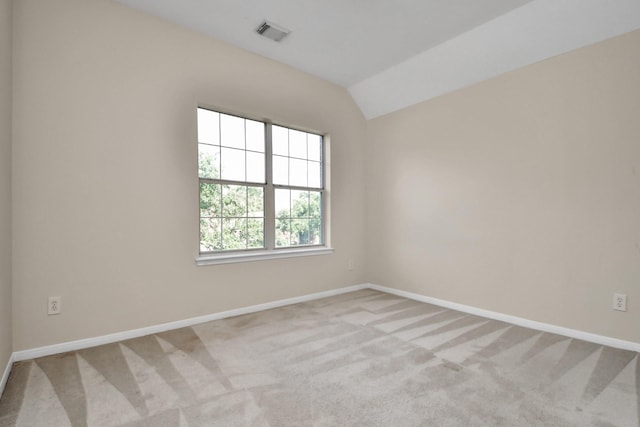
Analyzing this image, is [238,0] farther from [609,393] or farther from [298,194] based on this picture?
[609,393]

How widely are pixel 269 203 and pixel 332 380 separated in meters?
2.03

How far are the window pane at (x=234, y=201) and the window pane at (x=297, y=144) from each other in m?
0.82

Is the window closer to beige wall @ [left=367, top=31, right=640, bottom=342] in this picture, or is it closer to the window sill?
the window sill

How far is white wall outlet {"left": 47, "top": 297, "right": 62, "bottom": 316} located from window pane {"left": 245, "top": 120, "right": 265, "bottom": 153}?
2067 millimetres

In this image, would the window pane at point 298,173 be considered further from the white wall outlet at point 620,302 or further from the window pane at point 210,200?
the white wall outlet at point 620,302

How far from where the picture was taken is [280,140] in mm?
3637

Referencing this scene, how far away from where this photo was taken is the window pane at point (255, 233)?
3.34m

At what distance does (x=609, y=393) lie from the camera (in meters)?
1.76

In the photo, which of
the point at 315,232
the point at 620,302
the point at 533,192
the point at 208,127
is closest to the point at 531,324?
the point at 620,302

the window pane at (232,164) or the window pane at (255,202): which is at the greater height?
the window pane at (232,164)

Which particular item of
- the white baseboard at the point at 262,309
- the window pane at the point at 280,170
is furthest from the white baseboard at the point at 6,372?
the window pane at the point at 280,170

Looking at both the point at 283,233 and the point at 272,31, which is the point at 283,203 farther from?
the point at 272,31

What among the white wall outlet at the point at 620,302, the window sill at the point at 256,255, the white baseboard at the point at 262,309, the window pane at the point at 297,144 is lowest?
the white baseboard at the point at 262,309

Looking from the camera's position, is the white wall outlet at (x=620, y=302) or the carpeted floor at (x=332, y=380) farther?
the white wall outlet at (x=620, y=302)
